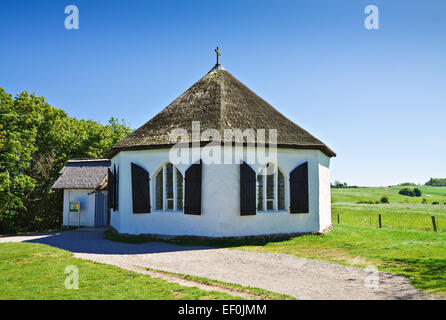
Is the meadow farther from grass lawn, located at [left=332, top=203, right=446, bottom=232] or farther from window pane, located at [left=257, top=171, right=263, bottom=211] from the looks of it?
grass lawn, located at [left=332, top=203, right=446, bottom=232]

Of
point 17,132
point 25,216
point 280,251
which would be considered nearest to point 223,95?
point 280,251

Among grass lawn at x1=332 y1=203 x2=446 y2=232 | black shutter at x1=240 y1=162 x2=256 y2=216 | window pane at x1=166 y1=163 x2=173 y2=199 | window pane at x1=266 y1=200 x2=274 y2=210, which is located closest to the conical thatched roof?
window pane at x1=166 y1=163 x2=173 y2=199

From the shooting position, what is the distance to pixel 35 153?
92.2ft

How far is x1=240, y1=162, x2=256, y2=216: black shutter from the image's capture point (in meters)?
12.6

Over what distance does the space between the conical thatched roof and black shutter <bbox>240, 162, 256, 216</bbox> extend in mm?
1782

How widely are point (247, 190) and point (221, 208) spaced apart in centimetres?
125

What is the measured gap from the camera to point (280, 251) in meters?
11.1

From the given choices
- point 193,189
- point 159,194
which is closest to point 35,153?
point 159,194

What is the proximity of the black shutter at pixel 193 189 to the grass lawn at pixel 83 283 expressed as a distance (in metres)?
4.46

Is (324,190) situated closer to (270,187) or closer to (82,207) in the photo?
(270,187)

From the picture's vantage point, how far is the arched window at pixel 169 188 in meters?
13.4

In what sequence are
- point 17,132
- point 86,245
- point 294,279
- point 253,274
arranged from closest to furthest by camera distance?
point 294,279
point 253,274
point 86,245
point 17,132

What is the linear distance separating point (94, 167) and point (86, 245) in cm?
1050
